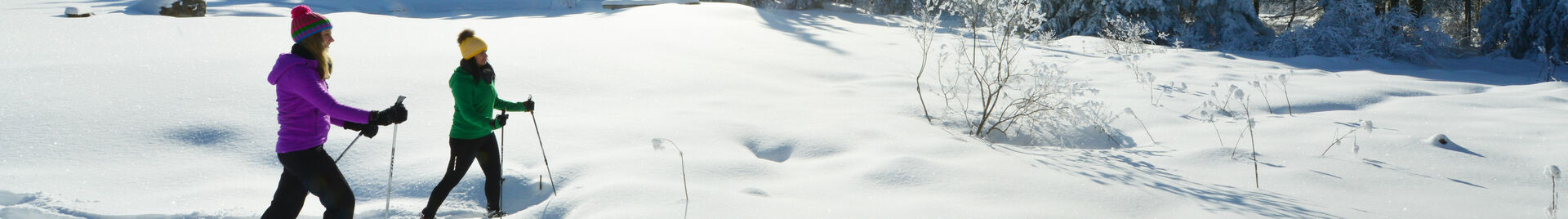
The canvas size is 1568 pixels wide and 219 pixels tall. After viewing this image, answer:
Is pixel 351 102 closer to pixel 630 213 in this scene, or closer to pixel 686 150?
pixel 686 150

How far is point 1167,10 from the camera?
13789 millimetres

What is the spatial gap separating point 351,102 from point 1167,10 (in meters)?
12.1

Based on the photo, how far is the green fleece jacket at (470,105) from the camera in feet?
10.1

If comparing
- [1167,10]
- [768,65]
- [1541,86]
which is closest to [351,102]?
[768,65]

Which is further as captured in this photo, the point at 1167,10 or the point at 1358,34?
the point at 1167,10

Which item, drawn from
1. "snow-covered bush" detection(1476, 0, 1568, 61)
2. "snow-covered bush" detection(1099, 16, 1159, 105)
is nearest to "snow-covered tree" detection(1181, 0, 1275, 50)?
"snow-covered bush" detection(1099, 16, 1159, 105)

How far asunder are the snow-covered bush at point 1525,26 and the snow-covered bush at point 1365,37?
715mm

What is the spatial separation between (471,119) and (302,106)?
613 mm

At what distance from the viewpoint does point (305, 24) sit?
8.30 ft

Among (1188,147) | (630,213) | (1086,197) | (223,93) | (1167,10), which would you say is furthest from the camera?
(1167,10)

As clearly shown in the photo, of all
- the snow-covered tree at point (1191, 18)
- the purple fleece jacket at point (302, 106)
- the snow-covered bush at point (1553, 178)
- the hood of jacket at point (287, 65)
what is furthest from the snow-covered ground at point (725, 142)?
the snow-covered tree at point (1191, 18)

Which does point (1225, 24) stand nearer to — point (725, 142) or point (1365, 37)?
point (1365, 37)

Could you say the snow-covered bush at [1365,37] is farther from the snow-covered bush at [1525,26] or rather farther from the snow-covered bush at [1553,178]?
the snow-covered bush at [1553,178]

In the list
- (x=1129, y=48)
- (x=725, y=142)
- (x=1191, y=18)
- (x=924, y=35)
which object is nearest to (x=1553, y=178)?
(x=725, y=142)
